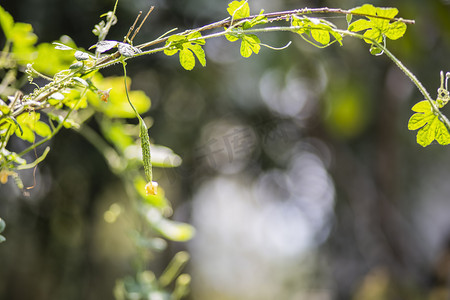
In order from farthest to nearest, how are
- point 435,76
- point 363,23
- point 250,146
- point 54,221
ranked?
point 435,76 < point 250,146 < point 54,221 < point 363,23

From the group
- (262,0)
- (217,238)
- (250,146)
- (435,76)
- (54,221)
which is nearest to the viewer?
(262,0)

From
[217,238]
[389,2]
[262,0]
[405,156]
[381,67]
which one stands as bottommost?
[217,238]

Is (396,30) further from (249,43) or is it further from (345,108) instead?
(345,108)

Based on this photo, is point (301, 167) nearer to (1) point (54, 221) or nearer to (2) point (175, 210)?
(2) point (175, 210)

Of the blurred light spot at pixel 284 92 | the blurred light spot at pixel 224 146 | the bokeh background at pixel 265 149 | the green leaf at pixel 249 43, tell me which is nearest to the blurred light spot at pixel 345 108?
the bokeh background at pixel 265 149

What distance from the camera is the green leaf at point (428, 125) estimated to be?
239 mm

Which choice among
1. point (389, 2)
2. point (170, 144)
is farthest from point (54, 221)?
point (389, 2)

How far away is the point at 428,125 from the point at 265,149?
5.82ft

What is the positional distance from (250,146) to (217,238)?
3.32m

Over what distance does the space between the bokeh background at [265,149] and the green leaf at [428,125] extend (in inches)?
43.2

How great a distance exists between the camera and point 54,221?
164cm

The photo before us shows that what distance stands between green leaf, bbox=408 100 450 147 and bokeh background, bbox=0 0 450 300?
3.60 feet

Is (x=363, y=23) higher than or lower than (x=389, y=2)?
lower

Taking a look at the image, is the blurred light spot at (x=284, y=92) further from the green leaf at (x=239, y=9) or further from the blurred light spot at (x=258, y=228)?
the green leaf at (x=239, y=9)
